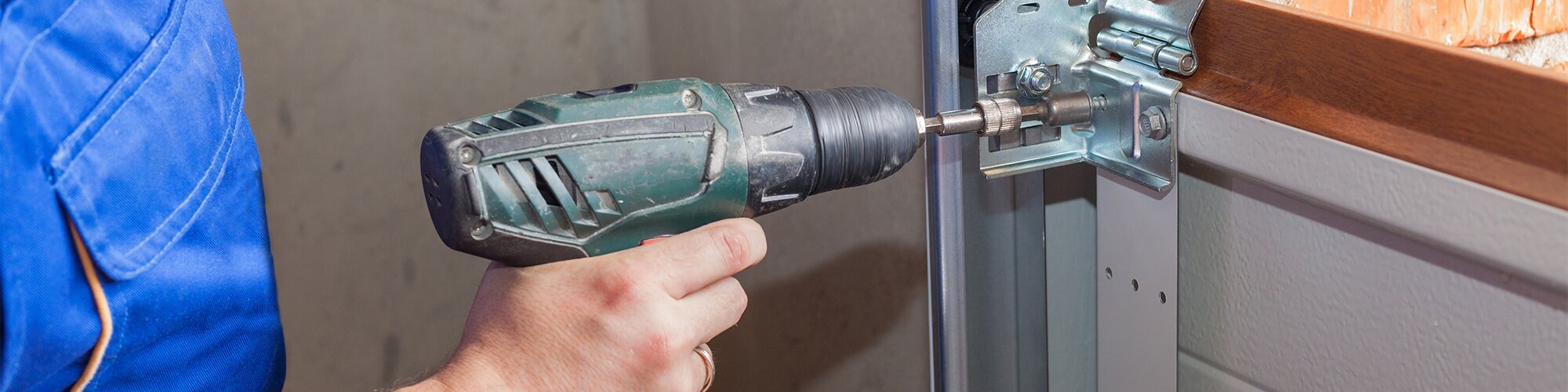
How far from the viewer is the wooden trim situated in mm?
465

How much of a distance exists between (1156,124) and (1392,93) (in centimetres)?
17

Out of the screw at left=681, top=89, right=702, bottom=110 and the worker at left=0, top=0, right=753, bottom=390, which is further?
the screw at left=681, top=89, right=702, bottom=110

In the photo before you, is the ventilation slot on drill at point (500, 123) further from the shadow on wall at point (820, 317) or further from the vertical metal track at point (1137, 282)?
the shadow on wall at point (820, 317)

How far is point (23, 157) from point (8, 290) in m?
0.07

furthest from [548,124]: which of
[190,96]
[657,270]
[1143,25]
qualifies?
[1143,25]

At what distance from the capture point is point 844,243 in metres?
1.24

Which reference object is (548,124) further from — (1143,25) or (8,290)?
(1143,25)

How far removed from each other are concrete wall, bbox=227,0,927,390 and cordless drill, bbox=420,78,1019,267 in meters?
0.39

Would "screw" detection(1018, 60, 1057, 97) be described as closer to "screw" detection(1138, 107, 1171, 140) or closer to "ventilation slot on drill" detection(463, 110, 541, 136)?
"screw" detection(1138, 107, 1171, 140)

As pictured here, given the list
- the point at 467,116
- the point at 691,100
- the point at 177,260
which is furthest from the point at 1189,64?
the point at 467,116

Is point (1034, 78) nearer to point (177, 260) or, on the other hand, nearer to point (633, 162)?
point (633, 162)

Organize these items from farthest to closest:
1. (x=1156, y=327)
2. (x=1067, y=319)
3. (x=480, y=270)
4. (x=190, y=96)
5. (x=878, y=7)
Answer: (x=480, y=270) → (x=878, y=7) → (x=1067, y=319) → (x=1156, y=327) → (x=190, y=96)

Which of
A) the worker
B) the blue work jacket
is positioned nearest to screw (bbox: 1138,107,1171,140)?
the worker

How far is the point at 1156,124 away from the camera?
0.69m
